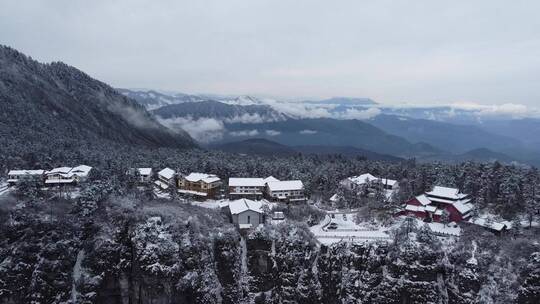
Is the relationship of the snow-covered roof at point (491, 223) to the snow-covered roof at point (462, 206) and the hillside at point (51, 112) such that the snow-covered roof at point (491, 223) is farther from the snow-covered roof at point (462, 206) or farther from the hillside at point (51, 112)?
the hillside at point (51, 112)

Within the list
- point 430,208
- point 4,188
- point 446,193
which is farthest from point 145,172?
point 446,193

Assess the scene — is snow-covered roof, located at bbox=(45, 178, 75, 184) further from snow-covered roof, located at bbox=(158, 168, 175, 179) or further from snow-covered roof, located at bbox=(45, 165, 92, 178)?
snow-covered roof, located at bbox=(158, 168, 175, 179)

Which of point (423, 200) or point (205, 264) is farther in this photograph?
point (423, 200)

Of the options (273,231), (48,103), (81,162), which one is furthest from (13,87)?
(273,231)

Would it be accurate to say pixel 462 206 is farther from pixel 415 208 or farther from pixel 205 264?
pixel 205 264

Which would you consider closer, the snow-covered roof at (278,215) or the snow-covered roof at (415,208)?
the snow-covered roof at (278,215)

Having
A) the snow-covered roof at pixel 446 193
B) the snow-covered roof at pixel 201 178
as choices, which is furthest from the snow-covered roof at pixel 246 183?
the snow-covered roof at pixel 446 193

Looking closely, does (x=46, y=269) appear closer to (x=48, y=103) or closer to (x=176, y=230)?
(x=176, y=230)
